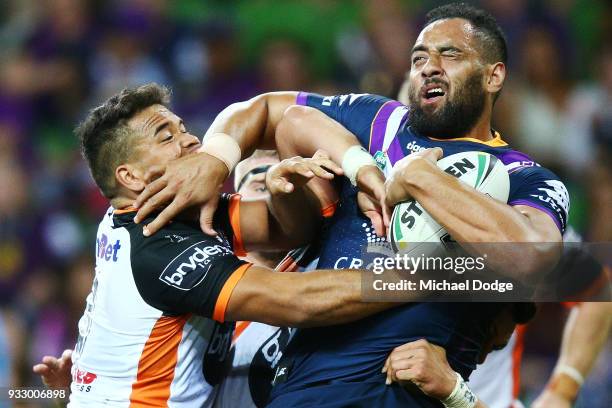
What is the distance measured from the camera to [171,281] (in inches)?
126

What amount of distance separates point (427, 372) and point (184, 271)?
3.11 feet

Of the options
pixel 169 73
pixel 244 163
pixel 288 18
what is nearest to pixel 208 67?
pixel 169 73

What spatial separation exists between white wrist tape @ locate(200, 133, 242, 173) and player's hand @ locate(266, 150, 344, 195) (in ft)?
0.90

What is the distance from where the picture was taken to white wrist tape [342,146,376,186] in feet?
10.9

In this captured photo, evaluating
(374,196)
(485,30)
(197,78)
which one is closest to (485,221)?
(374,196)

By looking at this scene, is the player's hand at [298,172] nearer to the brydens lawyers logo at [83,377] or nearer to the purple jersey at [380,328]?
the purple jersey at [380,328]

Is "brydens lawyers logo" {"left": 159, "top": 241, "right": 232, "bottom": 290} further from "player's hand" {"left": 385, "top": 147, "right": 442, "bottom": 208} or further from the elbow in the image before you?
the elbow

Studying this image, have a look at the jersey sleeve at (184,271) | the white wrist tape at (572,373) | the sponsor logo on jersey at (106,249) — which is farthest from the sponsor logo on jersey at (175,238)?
the white wrist tape at (572,373)

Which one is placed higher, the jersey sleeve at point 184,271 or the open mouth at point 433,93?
the open mouth at point 433,93

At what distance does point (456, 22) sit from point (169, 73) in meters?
4.95

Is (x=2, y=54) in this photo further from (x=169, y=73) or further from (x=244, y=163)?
(x=244, y=163)

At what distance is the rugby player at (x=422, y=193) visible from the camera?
2957 mm

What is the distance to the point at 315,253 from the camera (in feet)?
12.4

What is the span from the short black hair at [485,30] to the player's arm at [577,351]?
196 cm
